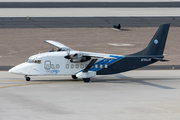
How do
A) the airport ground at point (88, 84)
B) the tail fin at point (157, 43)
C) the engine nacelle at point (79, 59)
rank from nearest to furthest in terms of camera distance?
1. the airport ground at point (88, 84)
2. the engine nacelle at point (79, 59)
3. the tail fin at point (157, 43)

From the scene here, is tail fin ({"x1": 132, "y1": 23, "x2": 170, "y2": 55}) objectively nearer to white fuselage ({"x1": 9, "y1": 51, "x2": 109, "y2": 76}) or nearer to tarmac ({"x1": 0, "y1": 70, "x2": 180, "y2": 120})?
tarmac ({"x1": 0, "y1": 70, "x2": 180, "y2": 120})

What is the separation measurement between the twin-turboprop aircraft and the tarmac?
3.80 ft

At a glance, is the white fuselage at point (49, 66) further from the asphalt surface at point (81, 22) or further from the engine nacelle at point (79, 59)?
the asphalt surface at point (81, 22)

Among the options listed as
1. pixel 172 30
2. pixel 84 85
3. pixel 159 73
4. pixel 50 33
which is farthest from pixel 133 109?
pixel 172 30

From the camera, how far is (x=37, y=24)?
72.8 m

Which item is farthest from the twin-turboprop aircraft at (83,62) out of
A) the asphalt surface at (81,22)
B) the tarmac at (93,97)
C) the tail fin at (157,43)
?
the asphalt surface at (81,22)

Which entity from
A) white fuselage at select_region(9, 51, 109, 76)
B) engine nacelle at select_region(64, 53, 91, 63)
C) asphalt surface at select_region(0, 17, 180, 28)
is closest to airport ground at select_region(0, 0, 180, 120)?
asphalt surface at select_region(0, 17, 180, 28)

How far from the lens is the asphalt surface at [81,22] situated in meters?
71.9

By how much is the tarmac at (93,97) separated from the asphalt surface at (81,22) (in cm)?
3437

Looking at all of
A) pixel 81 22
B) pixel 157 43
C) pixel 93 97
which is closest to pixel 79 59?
pixel 93 97

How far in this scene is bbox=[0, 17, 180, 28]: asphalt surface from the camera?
7188 cm

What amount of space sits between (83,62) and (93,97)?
7.36 meters

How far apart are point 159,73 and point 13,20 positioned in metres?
44.6

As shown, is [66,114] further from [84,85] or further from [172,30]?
[172,30]
